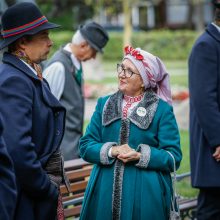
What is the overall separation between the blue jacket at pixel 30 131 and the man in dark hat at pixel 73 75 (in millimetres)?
1981

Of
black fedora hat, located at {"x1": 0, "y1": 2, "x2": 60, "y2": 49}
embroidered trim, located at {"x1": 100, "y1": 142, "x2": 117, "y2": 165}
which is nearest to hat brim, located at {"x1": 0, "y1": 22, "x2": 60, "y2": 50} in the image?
black fedora hat, located at {"x1": 0, "y1": 2, "x2": 60, "y2": 49}

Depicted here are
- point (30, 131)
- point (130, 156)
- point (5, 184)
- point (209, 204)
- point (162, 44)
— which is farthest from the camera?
point (162, 44)

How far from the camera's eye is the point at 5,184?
2.93 meters

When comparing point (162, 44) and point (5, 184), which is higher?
point (5, 184)

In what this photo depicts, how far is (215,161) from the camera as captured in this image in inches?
206

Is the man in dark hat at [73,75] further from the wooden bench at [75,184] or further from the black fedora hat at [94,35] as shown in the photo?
the wooden bench at [75,184]

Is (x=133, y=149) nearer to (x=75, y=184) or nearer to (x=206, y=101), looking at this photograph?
(x=206, y=101)

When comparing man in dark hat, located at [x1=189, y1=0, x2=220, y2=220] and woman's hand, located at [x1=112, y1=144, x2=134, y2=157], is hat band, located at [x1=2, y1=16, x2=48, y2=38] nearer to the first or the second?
woman's hand, located at [x1=112, y1=144, x2=134, y2=157]

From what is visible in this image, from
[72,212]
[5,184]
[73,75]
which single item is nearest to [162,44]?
[73,75]

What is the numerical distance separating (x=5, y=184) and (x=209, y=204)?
2804 millimetres

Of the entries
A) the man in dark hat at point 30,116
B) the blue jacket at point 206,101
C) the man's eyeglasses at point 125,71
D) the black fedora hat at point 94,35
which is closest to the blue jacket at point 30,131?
the man in dark hat at point 30,116

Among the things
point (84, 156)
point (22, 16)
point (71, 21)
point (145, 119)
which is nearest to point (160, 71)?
point (145, 119)

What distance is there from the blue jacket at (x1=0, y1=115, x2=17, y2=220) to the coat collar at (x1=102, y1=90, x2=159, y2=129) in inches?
59.0

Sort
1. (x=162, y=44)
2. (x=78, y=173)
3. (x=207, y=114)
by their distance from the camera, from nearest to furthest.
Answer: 1. (x=207, y=114)
2. (x=78, y=173)
3. (x=162, y=44)
